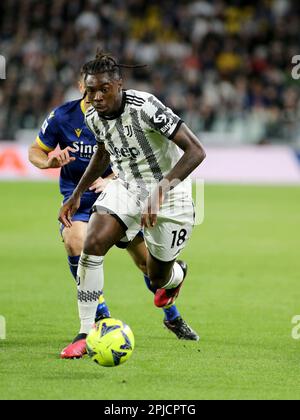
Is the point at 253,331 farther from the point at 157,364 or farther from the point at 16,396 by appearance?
the point at 16,396

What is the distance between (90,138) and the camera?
8.00 m

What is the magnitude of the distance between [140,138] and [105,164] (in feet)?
1.70

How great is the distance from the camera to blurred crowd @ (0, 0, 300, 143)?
73.7 feet

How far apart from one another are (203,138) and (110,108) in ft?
51.5

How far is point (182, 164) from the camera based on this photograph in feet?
21.2

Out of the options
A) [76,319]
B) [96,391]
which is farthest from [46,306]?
[96,391]

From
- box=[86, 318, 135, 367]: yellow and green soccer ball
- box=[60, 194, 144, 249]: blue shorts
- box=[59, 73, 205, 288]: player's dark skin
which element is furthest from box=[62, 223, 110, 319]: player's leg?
box=[86, 318, 135, 367]: yellow and green soccer ball

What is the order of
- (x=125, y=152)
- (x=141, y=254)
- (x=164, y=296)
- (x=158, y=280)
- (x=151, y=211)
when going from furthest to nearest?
(x=141, y=254) < (x=164, y=296) < (x=158, y=280) < (x=125, y=152) < (x=151, y=211)

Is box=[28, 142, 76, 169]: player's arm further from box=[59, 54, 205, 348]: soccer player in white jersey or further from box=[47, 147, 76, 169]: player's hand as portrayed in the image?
box=[59, 54, 205, 348]: soccer player in white jersey

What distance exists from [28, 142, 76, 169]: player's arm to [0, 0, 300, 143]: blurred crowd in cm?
1443

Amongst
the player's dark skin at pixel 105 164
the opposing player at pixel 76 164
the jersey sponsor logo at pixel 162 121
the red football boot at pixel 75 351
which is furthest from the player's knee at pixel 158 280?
the jersey sponsor logo at pixel 162 121

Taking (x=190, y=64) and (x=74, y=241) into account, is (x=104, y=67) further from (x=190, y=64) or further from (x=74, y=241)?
(x=190, y=64)

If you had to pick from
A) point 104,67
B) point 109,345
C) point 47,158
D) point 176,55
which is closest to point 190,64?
point 176,55

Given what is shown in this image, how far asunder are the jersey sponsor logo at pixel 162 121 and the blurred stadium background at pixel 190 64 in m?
14.9
